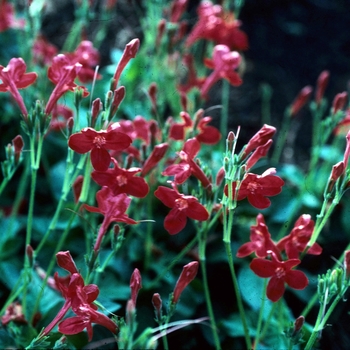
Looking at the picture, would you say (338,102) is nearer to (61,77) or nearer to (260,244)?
(260,244)

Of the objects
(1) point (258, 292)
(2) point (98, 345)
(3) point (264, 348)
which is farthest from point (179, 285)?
(1) point (258, 292)

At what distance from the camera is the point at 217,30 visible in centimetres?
295

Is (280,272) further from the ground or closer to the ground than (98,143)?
closer to the ground

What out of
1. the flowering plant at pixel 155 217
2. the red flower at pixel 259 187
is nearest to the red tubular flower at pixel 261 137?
the flowering plant at pixel 155 217

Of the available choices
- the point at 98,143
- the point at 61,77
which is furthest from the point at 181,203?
the point at 61,77

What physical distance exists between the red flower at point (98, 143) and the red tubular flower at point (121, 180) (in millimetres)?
47

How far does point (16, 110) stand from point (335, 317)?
197 cm

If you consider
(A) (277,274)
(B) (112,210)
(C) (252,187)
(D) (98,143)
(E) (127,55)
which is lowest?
(A) (277,274)

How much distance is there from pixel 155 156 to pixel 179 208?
289 mm

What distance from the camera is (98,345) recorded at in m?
1.87

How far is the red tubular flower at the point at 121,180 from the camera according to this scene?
5.39ft

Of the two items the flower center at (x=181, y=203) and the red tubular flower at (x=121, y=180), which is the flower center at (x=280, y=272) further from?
the red tubular flower at (x=121, y=180)

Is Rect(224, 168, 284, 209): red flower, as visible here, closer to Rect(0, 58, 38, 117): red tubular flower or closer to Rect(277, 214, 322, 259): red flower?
Rect(277, 214, 322, 259): red flower

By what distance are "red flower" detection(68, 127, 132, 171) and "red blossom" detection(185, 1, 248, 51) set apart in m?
1.50
